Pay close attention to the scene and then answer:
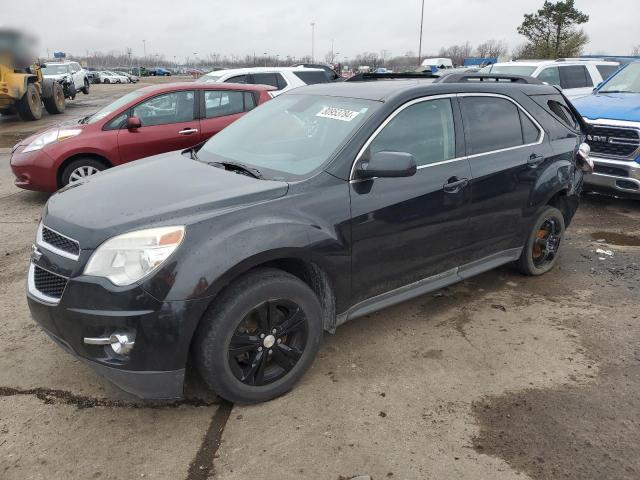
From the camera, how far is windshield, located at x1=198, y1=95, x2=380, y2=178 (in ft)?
10.9

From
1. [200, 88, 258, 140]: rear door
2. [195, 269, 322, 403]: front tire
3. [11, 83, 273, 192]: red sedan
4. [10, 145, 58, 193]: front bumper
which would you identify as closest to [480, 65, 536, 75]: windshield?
[200, 88, 258, 140]: rear door

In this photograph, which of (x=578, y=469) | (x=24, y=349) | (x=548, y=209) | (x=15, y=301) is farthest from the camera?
(x=548, y=209)

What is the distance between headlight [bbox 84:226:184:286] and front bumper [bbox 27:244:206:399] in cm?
5

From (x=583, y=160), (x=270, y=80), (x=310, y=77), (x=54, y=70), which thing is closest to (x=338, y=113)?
(x=583, y=160)

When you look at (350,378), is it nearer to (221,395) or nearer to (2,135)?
(221,395)

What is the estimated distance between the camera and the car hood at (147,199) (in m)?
2.68

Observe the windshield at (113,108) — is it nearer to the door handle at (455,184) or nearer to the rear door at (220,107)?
the rear door at (220,107)

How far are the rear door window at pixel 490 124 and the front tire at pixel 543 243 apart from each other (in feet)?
2.57

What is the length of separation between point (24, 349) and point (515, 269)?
4026 millimetres

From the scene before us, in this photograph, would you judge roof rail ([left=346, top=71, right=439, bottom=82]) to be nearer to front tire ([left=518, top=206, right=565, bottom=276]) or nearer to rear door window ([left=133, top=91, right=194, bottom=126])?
front tire ([left=518, top=206, right=565, bottom=276])

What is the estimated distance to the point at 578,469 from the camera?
2.50m

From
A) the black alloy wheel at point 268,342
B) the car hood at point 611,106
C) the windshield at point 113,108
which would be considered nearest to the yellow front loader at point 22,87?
the windshield at point 113,108

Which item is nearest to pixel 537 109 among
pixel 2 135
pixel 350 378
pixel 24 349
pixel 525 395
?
pixel 525 395

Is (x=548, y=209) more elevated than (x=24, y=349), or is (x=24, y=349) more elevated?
(x=548, y=209)
